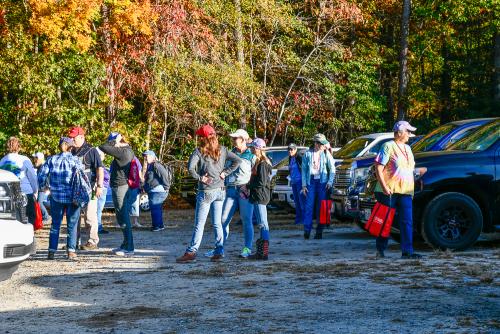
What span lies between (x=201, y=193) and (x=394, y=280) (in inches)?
131

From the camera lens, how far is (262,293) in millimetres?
9680

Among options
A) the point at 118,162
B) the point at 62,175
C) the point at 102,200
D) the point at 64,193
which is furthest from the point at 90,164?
the point at 102,200

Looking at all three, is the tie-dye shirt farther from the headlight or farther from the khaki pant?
the khaki pant

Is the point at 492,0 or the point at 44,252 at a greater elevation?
the point at 492,0

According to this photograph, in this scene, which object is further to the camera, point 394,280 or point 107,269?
point 107,269

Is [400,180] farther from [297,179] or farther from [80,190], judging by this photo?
[297,179]

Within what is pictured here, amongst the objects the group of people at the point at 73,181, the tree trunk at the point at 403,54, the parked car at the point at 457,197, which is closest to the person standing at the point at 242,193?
the group of people at the point at 73,181

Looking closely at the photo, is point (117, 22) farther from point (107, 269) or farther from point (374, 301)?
point (374, 301)

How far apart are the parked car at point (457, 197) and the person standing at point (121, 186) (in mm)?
3856

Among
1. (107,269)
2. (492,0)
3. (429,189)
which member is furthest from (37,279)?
(492,0)

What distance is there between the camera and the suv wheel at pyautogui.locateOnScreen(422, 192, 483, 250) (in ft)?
43.2

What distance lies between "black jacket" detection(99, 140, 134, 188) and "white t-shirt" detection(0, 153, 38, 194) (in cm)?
116

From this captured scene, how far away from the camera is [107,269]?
1204 centimetres

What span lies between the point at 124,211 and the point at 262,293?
14.6 feet
